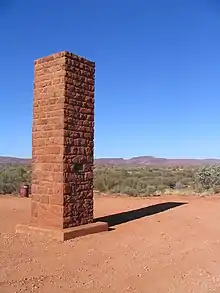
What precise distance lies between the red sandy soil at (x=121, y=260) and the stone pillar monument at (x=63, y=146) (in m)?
0.61

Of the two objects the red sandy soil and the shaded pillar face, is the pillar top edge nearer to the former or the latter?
the shaded pillar face

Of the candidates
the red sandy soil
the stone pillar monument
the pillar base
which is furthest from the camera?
the stone pillar monument

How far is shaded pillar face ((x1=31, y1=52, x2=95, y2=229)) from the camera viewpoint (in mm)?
9156

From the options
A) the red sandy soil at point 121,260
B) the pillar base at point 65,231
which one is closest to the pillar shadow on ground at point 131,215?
the red sandy soil at point 121,260

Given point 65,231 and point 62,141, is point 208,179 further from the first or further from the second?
point 65,231

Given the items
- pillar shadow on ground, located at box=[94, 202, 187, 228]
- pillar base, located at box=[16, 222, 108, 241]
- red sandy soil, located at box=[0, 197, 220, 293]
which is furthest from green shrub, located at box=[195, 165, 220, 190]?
pillar base, located at box=[16, 222, 108, 241]

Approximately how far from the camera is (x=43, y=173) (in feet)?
31.3

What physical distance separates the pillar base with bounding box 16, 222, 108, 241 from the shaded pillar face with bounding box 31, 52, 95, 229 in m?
0.26

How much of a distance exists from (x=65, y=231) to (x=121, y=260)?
2004 mm

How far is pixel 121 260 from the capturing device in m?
6.96

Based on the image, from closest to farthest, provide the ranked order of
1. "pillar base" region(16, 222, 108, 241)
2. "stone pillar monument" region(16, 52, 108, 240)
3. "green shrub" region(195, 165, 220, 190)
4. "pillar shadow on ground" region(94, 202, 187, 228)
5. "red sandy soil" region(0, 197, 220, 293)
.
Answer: "red sandy soil" region(0, 197, 220, 293)
"pillar base" region(16, 222, 108, 241)
"stone pillar monument" region(16, 52, 108, 240)
"pillar shadow on ground" region(94, 202, 187, 228)
"green shrub" region(195, 165, 220, 190)

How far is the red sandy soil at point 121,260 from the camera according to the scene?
5612 mm

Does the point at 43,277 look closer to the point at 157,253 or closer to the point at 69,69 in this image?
the point at 157,253

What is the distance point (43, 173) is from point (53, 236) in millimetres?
1594
